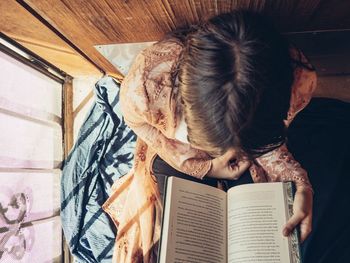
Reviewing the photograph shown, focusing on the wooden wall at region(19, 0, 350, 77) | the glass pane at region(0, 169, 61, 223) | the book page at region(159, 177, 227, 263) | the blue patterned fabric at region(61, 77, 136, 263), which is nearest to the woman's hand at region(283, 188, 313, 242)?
the book page at region(159, 177, 227, 263)

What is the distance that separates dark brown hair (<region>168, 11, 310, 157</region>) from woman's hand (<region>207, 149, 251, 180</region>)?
0.66ft

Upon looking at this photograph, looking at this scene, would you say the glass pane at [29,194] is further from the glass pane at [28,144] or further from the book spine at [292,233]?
the book spine at [292,233]

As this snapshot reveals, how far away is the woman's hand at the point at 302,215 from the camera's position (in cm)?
85

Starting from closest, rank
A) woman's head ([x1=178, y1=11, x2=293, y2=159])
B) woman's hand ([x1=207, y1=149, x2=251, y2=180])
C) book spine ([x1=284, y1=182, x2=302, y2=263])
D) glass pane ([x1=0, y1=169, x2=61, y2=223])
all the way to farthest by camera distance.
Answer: woman's head ([x1=178, y1=11, x2=293, y2=159]) < book spine ([x1=284, y1=182, x2=302, y2=263]) < woman's hand ([x1=207, y1=149, x2=251, y2=180]) < glass pane ([x1=0, y1=169, x2=61, y2=223])

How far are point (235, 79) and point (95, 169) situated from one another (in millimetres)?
817

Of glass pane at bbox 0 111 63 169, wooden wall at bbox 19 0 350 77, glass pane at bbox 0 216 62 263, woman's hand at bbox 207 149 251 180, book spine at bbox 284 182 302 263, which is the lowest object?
glass pane at bbox 0 216 62 263

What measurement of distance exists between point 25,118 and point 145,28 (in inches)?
23.3

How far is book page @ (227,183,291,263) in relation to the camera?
2.72 feet

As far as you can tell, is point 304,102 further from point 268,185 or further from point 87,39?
point 87,39

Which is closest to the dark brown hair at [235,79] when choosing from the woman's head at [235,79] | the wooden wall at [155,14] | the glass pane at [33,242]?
the woman's head at [235,79]

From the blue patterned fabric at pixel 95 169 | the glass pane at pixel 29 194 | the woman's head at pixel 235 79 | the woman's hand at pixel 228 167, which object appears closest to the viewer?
the woman's head at pixel 235 79

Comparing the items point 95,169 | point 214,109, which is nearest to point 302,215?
point 214,109

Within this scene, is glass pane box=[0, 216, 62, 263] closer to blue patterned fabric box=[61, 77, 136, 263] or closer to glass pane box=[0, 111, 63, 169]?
blue patterned fabric box=[61, 77, 136, 263]

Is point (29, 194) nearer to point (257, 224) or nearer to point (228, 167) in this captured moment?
point (228, 167)
